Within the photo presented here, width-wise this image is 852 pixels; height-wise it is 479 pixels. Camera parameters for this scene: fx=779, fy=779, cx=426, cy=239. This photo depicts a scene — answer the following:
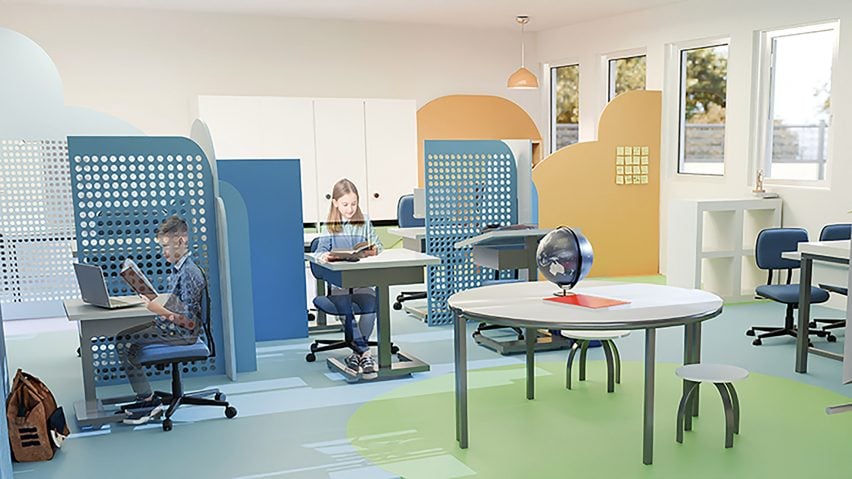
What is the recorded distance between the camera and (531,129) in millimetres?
11930

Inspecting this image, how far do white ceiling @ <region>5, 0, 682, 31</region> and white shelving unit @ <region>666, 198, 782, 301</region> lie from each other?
2779 mm

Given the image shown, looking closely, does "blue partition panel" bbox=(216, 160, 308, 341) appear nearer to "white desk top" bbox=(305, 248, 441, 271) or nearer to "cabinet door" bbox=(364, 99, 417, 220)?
"white desk top" bbox=(305, 248, 441, 271)

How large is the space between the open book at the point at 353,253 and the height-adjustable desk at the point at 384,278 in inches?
2.0

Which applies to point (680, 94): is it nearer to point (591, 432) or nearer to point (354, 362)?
point (354, 362)

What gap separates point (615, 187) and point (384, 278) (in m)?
4.95

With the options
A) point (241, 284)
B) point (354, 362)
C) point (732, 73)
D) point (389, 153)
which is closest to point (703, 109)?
point (732, 73)

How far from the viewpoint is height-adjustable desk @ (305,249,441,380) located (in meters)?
5.38

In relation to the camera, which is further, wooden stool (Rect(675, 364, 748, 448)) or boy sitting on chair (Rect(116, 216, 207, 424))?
boy sitting on chair (Rect(116, 216, 207, 424))

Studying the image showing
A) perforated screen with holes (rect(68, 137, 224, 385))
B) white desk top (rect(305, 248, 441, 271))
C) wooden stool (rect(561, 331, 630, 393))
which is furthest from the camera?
white desk top (rect(305, 248, 441, 271))

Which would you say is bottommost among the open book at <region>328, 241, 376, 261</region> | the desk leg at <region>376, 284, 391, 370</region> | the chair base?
the chair base

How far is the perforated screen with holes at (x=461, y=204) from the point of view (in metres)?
7.15

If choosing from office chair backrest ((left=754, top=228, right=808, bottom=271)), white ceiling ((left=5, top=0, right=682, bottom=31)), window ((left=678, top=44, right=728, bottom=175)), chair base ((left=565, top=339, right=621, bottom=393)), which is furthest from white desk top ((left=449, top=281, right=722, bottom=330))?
white ceiling ((left=5, top=0, right=682, bottom=31))

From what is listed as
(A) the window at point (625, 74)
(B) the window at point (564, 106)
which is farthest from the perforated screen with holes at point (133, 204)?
(B) the window at point (564, 106)

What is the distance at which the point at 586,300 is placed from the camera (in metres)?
4.00
